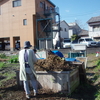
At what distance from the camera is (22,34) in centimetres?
2462

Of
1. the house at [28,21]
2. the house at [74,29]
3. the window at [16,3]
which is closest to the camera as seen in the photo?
the house at [28,21]

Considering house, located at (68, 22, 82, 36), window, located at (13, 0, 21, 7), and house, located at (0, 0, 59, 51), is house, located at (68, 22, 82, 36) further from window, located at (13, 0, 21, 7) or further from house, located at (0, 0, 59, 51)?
window, located at (13, 0, 21, 7)

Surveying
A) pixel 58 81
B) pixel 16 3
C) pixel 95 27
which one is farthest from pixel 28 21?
pixel 58 81

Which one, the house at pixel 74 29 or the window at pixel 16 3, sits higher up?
the window at pixel 16 3

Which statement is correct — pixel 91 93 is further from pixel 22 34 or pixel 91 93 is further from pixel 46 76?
pixel 22 34

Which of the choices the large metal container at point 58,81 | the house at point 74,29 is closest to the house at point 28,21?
the large metal container at point 58,81

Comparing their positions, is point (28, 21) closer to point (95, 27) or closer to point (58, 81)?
point (95, 27)

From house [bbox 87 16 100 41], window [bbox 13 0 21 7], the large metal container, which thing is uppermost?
window [bbox 13 0 21 7]

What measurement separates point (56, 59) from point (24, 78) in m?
1.43

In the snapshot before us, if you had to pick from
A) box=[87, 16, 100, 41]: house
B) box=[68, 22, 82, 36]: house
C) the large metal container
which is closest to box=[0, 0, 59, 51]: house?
box=[87, 16, 100, 41]: house

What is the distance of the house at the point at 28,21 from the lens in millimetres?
23828

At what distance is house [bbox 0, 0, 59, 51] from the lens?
23828 millimetres

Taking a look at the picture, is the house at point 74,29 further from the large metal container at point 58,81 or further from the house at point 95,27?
the large metal container at point 58,81

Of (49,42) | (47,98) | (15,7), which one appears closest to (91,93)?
(47,98)
